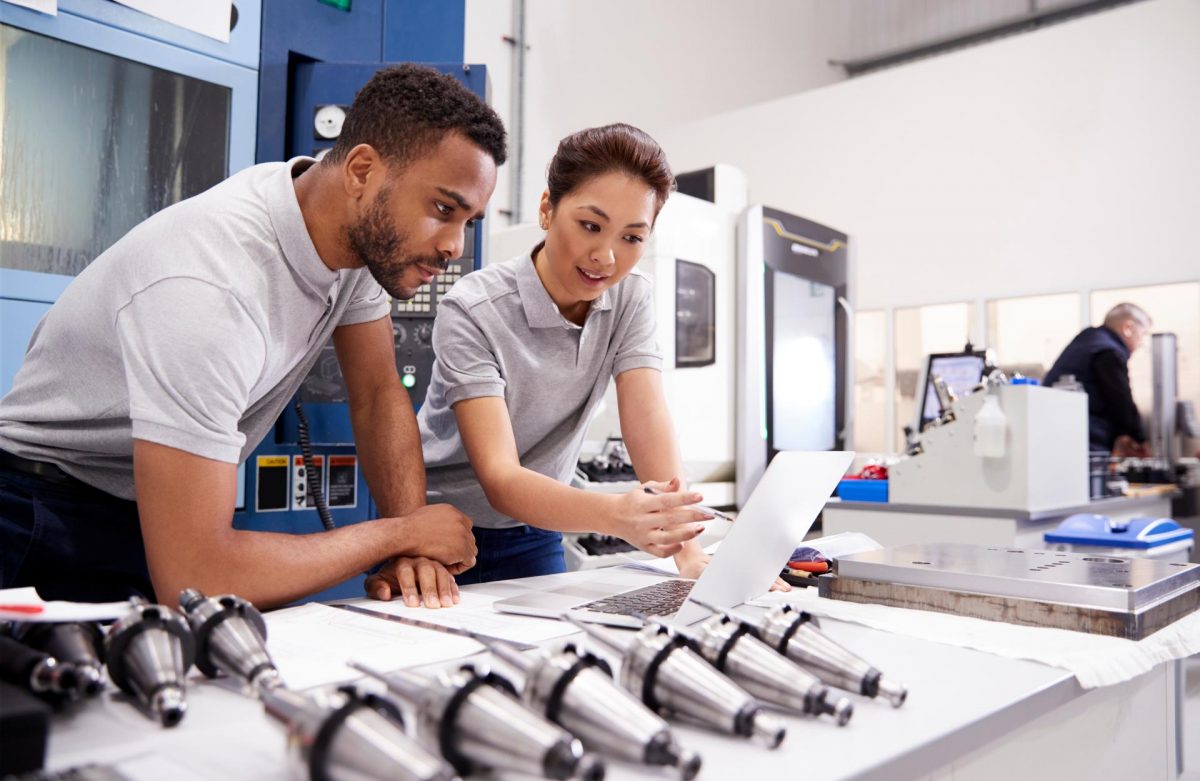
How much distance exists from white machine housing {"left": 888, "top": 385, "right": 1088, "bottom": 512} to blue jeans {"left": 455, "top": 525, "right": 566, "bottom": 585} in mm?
1563

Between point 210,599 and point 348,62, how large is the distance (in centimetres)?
158

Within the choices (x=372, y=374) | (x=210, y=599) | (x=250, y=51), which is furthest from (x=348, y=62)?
(x=210, y=599)

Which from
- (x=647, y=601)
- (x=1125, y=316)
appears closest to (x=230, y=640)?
(x=647, y=601)

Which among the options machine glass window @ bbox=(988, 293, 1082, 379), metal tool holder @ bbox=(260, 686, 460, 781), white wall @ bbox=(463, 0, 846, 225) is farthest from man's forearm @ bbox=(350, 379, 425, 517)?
machine glass window @ bbox=(988, 293, 1082, 379)

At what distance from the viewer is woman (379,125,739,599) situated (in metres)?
1.42

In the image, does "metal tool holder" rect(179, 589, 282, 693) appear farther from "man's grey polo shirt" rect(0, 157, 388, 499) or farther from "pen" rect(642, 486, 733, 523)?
"pen" rect(642, 486, 733, 523)

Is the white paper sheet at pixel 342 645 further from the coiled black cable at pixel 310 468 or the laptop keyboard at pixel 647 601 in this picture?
the coiled black cable at pixel 310 468

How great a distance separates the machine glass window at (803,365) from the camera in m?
3.48

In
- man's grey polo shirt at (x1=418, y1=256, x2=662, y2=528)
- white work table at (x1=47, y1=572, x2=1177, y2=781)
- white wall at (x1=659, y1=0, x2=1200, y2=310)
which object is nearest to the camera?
white work table at (x1=47, y1=572, x2=1177, y2=781)

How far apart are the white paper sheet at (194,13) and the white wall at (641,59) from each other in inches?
101

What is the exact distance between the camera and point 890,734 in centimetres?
68

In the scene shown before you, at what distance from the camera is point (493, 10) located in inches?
194

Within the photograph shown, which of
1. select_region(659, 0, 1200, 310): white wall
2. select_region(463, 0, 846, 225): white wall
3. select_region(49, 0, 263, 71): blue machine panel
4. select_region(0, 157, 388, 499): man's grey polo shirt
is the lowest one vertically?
select_region(0, 157, 388, 499): man's grey polo shirt

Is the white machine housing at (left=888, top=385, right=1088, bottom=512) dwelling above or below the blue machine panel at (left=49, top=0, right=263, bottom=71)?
below
